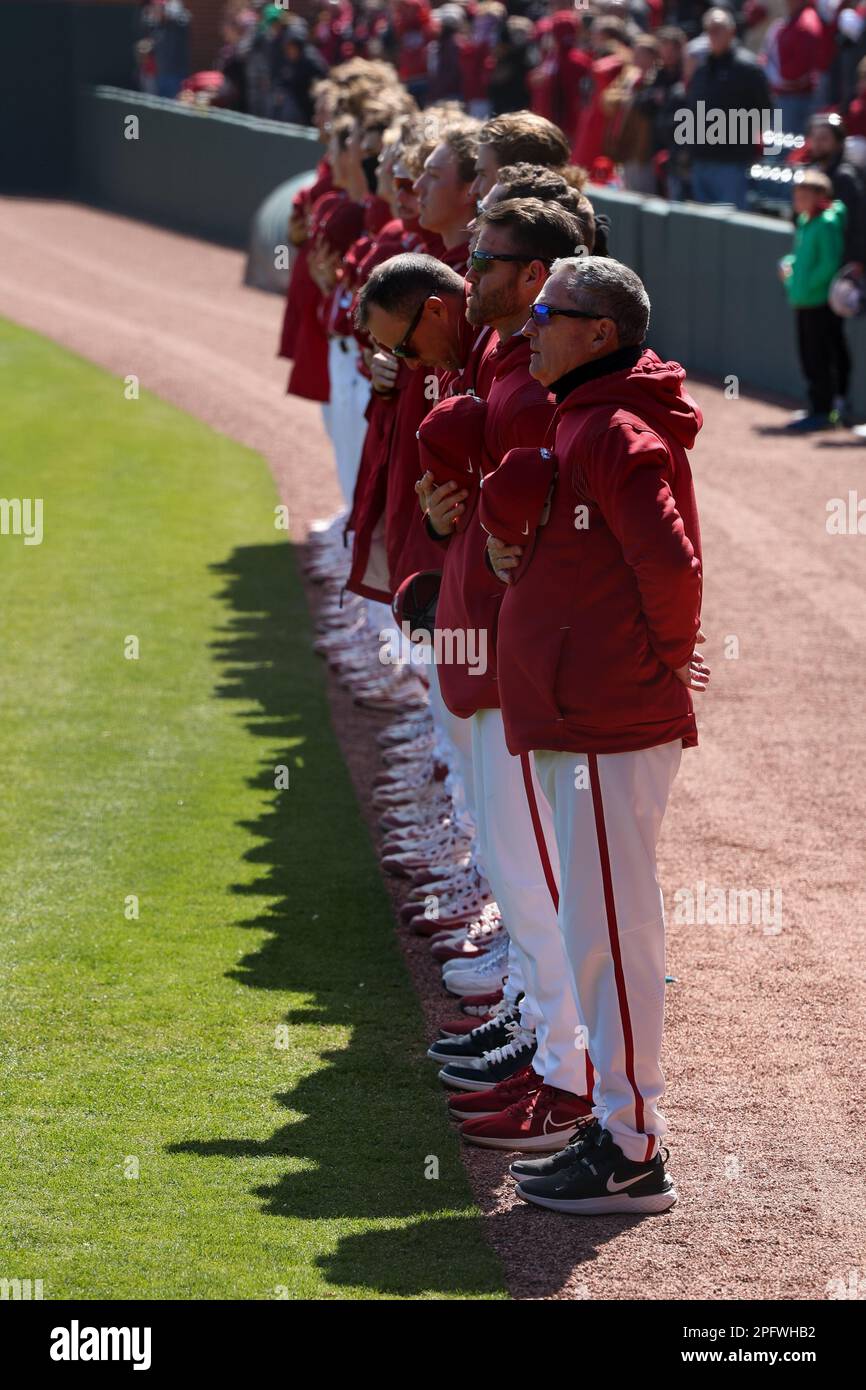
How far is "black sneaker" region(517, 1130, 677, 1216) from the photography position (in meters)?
4.48

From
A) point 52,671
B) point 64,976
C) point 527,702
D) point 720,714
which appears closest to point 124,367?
point 52,671

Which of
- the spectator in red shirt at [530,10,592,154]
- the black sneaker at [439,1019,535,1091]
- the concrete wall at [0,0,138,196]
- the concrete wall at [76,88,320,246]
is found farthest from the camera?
the concrete wall at [0,0,138,196]

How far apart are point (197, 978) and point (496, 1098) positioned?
1.37m

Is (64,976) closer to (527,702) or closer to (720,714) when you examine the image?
(527,702)

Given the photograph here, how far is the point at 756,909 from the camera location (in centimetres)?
647

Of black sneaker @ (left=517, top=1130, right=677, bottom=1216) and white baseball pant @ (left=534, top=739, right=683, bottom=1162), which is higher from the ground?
white baseball pant @ (left=534, top=739, right=683, bottom=1162)

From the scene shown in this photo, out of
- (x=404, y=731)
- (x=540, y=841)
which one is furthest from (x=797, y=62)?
(x=540, y=841)

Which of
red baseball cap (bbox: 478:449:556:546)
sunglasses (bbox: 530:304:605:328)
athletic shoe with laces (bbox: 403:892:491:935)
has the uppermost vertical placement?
sunglasses (bbox: 530:304:605:328)

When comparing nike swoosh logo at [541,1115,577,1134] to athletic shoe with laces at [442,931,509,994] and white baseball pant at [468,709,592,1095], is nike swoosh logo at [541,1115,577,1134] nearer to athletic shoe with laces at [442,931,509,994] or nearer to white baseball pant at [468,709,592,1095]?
white baseball pant at [468,709,592,1095]

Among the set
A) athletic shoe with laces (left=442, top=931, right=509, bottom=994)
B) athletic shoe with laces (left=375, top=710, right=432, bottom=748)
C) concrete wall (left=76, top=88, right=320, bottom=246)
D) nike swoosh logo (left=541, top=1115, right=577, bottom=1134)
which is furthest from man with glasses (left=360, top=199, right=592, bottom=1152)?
concrete wall (left=76, top=88, right=320, bottom=246)

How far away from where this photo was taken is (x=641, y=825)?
14.3 ft

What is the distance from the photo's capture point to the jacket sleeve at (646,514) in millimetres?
4066

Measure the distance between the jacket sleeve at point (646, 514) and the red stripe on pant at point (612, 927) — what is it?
1.38 feet
